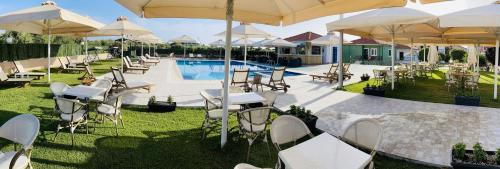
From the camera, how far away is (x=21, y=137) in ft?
10.8

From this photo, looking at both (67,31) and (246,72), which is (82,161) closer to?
(246,72)

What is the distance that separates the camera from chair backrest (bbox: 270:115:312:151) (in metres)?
3.52

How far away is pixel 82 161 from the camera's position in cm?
433

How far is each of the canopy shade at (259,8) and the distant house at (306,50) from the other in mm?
23381

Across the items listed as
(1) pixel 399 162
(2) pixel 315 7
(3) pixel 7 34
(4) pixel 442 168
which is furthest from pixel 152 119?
(3) pixel 7 34

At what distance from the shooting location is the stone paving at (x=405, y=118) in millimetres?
5273

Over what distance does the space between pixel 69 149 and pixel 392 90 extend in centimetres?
1049

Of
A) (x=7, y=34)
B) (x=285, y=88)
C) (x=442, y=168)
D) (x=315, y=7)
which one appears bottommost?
(x=442, y=168)

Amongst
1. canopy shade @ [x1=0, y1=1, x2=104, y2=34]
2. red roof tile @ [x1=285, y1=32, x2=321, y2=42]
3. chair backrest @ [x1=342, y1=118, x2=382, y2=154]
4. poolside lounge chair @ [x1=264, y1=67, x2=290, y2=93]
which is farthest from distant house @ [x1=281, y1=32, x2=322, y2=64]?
chair backrest @ [x1=342, y1=118, x2=382, y2=154]

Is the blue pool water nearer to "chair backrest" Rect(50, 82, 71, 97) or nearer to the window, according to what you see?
"chair backrest" Rect(50, 82, 71, 97)

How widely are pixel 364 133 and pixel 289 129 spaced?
77 centimetres

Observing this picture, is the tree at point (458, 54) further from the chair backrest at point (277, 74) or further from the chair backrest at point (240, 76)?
the chair backrest at point (240, 76)

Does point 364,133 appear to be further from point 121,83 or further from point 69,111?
point 121,83

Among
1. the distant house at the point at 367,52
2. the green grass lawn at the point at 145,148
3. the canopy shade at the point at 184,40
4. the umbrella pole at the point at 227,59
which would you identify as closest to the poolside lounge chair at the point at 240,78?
the green grass lawn at the point at 145,148
